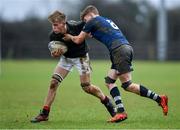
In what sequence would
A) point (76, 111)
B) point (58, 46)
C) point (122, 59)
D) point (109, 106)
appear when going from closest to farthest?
1. point (122, 59)
2. point (58, 46)
3. point (109, 106)
4. point (76, 111)

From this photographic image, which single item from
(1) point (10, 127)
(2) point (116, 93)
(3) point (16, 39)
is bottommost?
(1) point (10, 127)

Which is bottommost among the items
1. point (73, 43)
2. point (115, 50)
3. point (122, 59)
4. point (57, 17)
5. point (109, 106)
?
point (109, 106)

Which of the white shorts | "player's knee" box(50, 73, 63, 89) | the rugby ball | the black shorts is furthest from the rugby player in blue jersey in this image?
"player's knee" box(50, 73, 63, 89)

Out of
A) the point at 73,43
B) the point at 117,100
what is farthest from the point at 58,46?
the point at 117,100

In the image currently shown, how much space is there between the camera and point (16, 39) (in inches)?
2201

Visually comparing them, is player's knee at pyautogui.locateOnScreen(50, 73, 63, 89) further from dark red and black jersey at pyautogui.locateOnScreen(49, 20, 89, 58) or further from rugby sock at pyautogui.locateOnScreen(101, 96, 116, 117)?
rugby sock at pyautogui.locateOnScreen(101, 96, 116, 117)

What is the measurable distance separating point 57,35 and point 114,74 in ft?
4.21

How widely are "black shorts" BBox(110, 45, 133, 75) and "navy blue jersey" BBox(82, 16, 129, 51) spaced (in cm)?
10

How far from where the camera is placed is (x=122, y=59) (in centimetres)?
1190

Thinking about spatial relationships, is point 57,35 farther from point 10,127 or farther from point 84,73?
point 10,127

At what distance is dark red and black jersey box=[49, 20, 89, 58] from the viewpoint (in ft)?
40.6

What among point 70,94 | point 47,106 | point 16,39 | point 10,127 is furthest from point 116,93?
point 16,39

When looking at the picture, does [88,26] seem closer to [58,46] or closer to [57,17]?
[57,17]

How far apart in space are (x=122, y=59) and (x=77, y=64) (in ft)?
3.56
